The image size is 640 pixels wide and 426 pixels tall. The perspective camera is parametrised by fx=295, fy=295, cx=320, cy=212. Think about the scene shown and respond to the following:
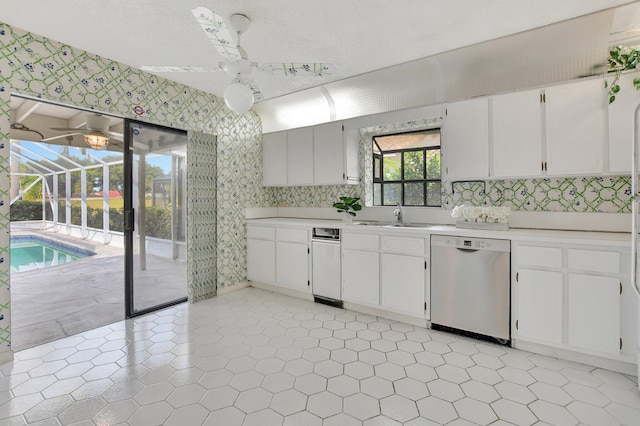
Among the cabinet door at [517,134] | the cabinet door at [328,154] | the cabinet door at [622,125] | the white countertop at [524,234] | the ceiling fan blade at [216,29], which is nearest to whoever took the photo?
the ceiling fan blade at [216,29]

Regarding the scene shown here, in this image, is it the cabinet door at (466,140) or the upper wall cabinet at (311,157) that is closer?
the cabinet door at (466,140)

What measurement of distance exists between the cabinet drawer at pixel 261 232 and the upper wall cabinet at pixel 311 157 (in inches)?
29.9

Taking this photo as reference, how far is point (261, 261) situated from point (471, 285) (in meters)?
2.71

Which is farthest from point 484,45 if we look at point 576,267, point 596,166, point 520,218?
point 576,267

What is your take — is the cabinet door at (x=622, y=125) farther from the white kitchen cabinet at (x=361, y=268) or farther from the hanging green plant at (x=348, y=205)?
the hanging green plant at (x=348, y=205)

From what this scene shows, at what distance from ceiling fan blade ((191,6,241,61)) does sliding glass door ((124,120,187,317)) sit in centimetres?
199

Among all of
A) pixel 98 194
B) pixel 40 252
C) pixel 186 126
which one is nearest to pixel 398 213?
pixel 186 126

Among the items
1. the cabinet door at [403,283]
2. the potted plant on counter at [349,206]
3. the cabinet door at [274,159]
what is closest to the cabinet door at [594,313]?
the cabinet door at [403,283]

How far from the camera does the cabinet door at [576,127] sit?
2453 millimetres

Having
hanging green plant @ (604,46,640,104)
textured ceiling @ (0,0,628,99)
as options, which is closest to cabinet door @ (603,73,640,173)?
hanging green plant @ (604,46,640,104)

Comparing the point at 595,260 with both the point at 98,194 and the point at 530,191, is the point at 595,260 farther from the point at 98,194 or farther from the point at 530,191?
the point at 98,194

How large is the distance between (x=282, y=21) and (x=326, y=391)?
2727mm

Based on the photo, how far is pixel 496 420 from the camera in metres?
1.68

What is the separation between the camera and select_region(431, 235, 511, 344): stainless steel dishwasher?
8.40ft
